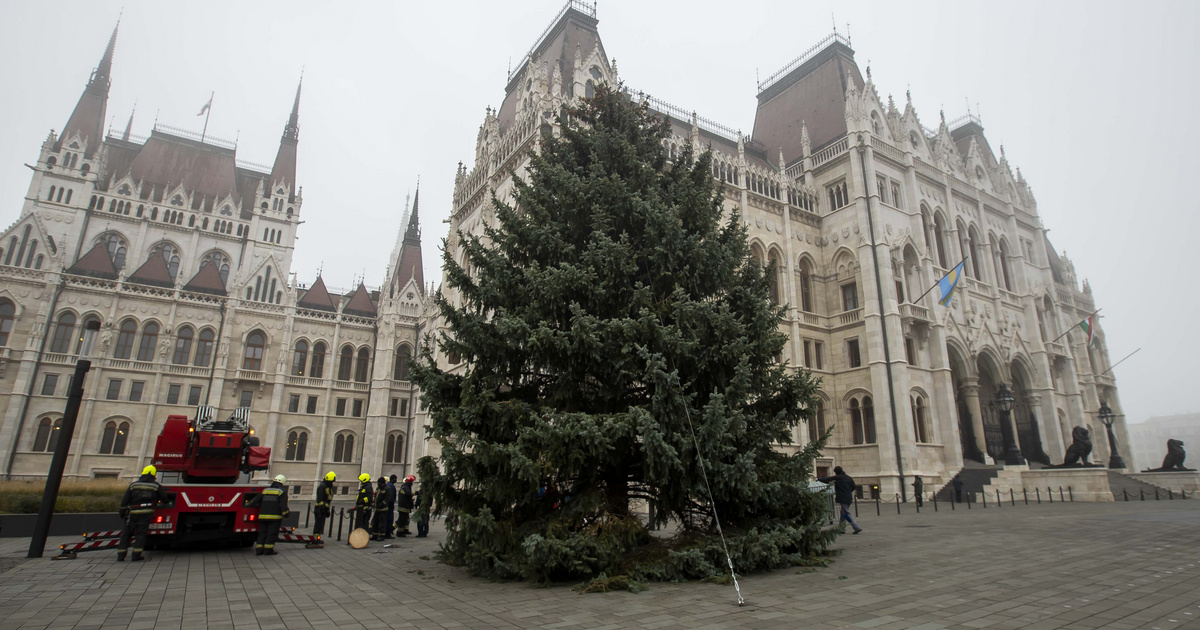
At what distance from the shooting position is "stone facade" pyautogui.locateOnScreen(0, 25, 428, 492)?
35750 millimetres

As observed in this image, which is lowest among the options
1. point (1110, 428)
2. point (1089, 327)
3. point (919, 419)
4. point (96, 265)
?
point (1110, 428)

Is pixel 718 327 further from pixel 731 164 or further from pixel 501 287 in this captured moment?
pixel 731 164

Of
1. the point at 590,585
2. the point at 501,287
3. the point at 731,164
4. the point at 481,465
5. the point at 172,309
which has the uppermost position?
the point at 731,164

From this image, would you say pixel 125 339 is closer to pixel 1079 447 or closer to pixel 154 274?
pixel 154 274

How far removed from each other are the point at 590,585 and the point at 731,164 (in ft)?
88.4

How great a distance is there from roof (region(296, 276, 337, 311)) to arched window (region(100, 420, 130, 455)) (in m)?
12.8

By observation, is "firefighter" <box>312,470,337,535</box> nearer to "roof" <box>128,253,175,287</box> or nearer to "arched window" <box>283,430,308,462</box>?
"arched window" <box>283,430,308,462</box>

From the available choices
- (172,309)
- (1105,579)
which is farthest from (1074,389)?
(172,309)

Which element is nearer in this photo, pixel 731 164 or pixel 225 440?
pixel 225 440

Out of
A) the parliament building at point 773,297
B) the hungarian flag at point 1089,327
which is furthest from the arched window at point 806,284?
the hungarian flag at point 1089,327

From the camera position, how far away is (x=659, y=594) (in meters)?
7.15

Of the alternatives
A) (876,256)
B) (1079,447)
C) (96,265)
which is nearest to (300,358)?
(96,265)

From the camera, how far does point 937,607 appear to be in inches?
244

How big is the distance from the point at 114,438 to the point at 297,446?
32.6 ft
